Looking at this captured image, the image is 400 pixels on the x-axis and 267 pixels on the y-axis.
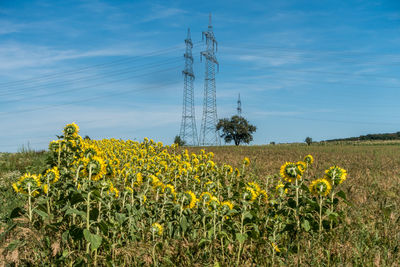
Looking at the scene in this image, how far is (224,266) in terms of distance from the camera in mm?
3480

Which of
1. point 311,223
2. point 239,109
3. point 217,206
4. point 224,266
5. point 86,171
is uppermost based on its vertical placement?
point 239,109

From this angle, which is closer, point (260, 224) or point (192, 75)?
point (260, 224)

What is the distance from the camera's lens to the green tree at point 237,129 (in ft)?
227

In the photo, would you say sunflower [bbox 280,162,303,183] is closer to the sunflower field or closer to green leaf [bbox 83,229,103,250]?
the sunflower field

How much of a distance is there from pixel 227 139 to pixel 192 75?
25.7m

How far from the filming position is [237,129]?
68.9 m

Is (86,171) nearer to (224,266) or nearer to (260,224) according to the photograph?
(224,266)

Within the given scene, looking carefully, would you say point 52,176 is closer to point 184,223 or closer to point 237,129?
point 184,223

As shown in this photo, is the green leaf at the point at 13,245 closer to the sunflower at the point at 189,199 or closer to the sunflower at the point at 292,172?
the sunflower at the point at 189,199

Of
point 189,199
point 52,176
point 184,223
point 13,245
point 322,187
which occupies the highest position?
point 52,176

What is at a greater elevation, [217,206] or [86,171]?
[86,171]

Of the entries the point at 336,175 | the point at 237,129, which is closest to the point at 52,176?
the point at 336,175

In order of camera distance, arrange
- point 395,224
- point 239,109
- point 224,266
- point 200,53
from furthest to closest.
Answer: point 239,109
point 200,53
point 395,224
point 224,266

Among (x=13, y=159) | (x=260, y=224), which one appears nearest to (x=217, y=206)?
(x=260, y=224)
